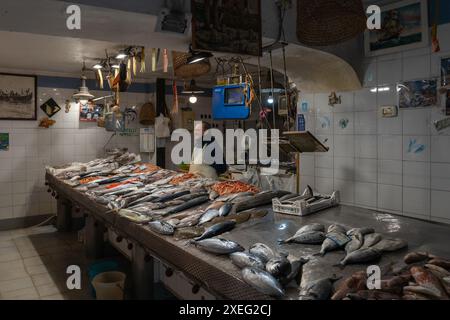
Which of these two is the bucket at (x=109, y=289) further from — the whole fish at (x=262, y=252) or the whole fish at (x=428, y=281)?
the whole fish at (x=428, y=281)

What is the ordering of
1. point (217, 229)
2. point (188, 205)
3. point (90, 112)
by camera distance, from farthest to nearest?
point (90, 112) < point (188, 205) < point (217, 229)

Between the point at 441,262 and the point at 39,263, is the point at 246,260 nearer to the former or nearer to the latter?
the point at 441,262

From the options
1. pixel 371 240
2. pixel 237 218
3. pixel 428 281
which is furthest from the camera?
pixel 237 218

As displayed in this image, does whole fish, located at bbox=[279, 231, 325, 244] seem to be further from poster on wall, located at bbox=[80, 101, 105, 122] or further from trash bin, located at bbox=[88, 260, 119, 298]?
poster on wall, located at bbox=[80, 101, 105, 122]

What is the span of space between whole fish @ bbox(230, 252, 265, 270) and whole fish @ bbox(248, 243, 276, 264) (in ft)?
0.10

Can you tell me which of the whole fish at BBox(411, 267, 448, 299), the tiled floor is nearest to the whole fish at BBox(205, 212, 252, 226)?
the whole fish at BBox(411, 267, 448, 299)

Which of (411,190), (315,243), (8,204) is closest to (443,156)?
(411,190)

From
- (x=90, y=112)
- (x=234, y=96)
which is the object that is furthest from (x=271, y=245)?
(x=90, y=112)

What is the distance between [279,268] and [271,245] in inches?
19.3

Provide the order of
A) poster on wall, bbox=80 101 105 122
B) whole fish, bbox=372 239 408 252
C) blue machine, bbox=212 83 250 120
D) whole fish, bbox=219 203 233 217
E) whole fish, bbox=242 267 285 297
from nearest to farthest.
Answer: whole fish, bbox=242 267 285 297 < whole fish, bbox=372 239 408 252 < whole fish, bbox=219 203 233 217 < blue machine, bbox=212 83 250 120 < poster on wall, bbox=80 101 105 122

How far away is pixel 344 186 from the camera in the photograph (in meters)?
4.53

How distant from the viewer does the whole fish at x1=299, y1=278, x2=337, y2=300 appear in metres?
1.49

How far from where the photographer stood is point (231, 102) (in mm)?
4770

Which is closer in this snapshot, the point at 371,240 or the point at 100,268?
the point at 371,240
